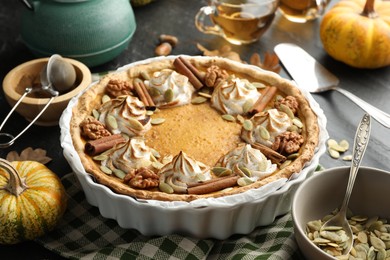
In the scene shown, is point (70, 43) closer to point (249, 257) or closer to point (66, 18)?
point (66, 18)

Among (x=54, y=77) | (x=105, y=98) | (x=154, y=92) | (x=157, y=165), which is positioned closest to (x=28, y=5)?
(x=54, y=77)

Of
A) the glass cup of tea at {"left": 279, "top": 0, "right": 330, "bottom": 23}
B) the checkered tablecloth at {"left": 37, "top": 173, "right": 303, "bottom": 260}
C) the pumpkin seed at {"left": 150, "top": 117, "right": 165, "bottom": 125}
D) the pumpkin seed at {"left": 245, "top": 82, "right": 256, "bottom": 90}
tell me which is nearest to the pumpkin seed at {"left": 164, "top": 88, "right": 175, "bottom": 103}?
the pumpkin seed at {"left": 150, "top": 117, "right": 165, "bottom": 125}

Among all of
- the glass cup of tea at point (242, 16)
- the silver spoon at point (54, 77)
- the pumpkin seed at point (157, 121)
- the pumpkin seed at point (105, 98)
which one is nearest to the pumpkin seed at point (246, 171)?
the pumpkin seed at point (157, 121)

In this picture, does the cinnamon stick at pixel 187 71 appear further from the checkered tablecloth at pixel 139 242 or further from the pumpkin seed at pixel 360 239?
the pumpkin seed at pixel 360 239

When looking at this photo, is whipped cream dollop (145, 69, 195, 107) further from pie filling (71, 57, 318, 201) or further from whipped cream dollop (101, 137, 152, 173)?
whipped cream dollop (101, 137, 152, 173)

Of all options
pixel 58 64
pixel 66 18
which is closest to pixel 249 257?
pixel 58 64

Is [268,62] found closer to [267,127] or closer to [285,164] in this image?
[267,127]
